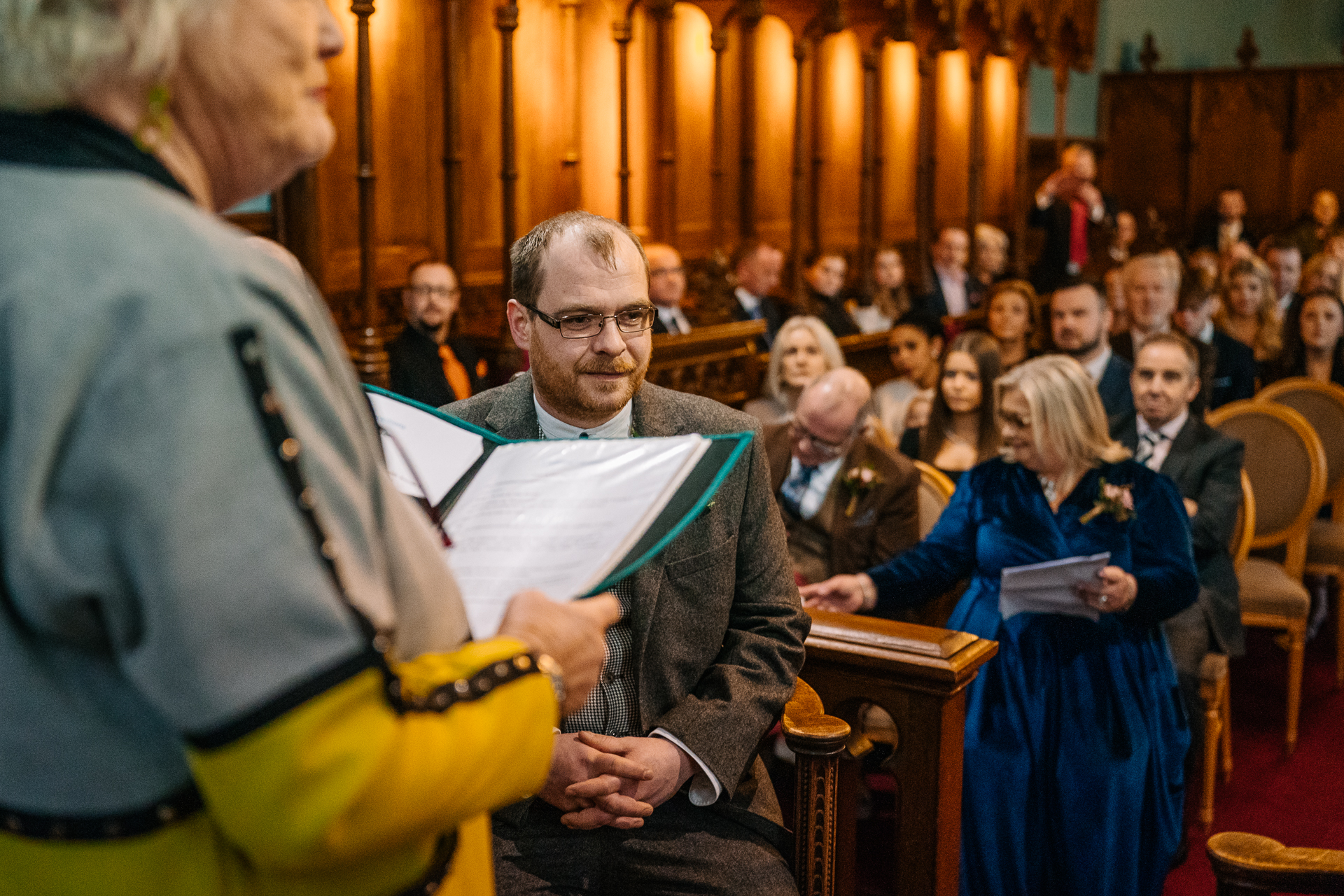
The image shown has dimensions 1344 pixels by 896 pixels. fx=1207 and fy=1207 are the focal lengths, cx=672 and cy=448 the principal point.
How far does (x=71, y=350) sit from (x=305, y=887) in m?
0.40

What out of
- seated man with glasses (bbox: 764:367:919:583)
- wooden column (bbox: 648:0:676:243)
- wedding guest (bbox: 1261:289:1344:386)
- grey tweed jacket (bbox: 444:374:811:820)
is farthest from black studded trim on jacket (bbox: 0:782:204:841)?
wooden column (bbox: 648:0:676:243)

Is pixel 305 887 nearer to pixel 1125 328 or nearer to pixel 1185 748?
pixel 1185 748

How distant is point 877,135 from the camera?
10.6 metres

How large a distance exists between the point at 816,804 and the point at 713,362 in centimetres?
388

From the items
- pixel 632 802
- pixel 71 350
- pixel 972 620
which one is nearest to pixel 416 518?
pixel 71 350

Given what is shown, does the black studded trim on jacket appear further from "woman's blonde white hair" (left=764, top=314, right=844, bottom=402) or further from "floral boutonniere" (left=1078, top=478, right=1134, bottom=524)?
"woman's blonde white hair" (left=764, top=314, right=844, bottom=402)

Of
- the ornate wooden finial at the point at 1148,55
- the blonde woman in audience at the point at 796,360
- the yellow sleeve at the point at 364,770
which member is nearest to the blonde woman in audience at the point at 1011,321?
the blonde woman in audience at the point at 796,360

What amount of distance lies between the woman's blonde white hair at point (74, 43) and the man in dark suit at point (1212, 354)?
4849mm

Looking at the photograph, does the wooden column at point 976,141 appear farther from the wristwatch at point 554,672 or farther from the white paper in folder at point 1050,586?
the wristwatch at point 554,672

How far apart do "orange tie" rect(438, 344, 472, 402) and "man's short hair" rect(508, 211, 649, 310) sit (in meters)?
3.39

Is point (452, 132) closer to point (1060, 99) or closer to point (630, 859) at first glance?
point (630, 859)

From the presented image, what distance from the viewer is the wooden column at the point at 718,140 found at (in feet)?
26.4

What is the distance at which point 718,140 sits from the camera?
8.43 meters

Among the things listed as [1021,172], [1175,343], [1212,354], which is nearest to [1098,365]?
[1212,354]
